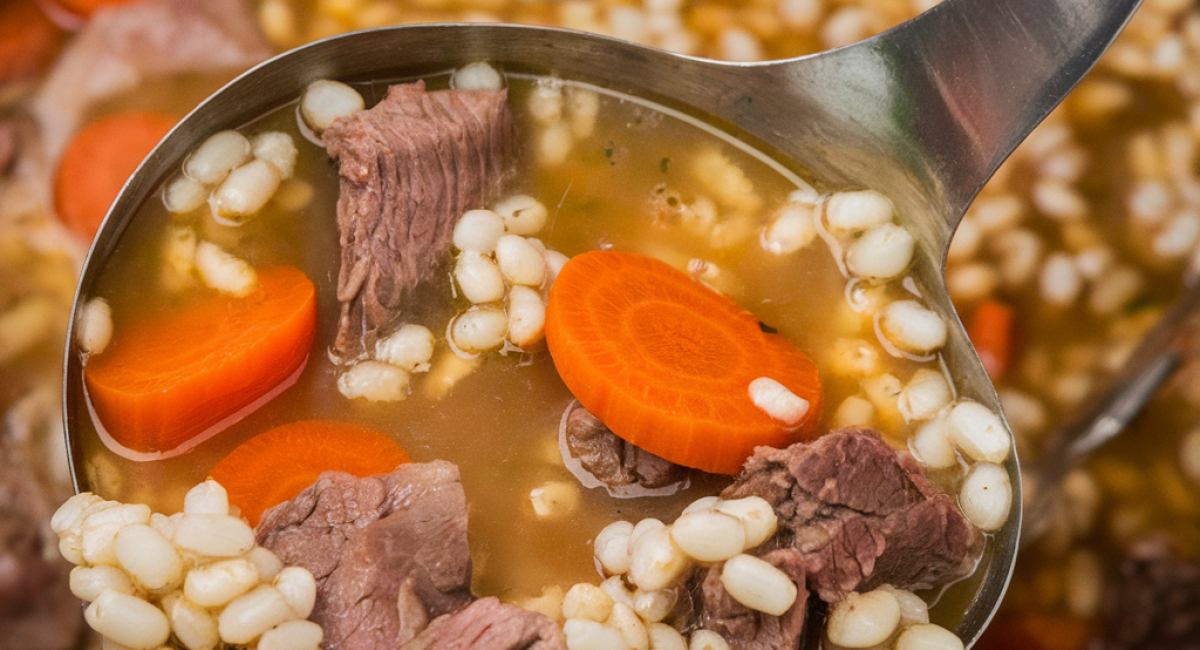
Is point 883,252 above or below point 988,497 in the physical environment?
above

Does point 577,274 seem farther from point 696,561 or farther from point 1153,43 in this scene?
point 1153,43

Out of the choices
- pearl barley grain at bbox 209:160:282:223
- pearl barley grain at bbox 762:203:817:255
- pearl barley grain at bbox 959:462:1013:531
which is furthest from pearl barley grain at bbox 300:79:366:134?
pearl barley grain at bbox 959:462:1013:531

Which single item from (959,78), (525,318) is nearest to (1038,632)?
(959,78)

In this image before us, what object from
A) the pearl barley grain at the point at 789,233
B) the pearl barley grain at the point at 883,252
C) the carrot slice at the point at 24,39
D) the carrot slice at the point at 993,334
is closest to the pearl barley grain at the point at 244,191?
the carrot slice at the point at 24,39

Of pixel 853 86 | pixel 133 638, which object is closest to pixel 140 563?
pixel 133 638

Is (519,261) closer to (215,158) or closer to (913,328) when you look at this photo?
(215,158)

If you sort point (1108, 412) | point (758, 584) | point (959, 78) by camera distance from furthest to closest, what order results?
point (1108, 412) < point (959, 78) < point (758, 584)

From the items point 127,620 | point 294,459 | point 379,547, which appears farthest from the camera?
point 294,459
